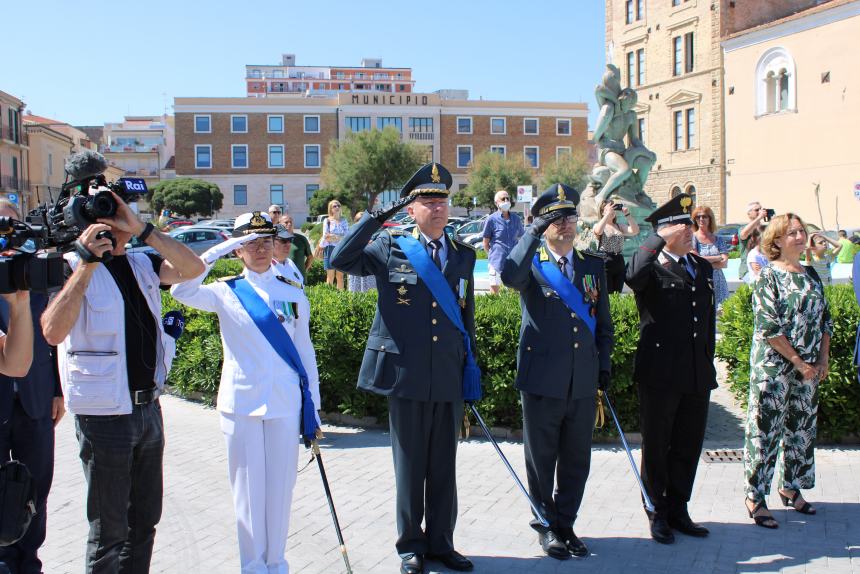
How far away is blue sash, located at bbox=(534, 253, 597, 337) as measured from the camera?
16.2 ft

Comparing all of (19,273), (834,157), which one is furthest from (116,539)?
(834,157)

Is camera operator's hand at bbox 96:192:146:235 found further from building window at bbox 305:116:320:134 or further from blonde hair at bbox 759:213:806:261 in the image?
building window at bbox 305:116:320:134

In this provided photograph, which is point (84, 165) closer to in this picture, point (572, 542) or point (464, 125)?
point (572, 542)

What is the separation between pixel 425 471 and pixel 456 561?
0.52 meters

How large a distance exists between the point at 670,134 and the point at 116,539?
4896 cm

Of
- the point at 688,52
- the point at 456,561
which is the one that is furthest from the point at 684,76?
the point at 456,561

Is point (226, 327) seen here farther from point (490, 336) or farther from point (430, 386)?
point (490, 336)

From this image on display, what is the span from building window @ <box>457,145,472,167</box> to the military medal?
74021mm

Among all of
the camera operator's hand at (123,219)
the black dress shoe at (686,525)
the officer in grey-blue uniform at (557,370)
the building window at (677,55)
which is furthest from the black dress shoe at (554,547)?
the building window at (677,55)

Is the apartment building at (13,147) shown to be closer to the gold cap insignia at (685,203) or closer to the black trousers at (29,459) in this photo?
the black trousers at (29,459)

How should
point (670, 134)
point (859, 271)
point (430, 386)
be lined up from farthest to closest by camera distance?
point (670, 134)
point (859, 271)
point (430, 386)

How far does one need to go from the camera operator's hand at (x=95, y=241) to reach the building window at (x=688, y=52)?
1916 inches

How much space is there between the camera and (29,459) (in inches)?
163

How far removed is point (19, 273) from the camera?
2.90 m
